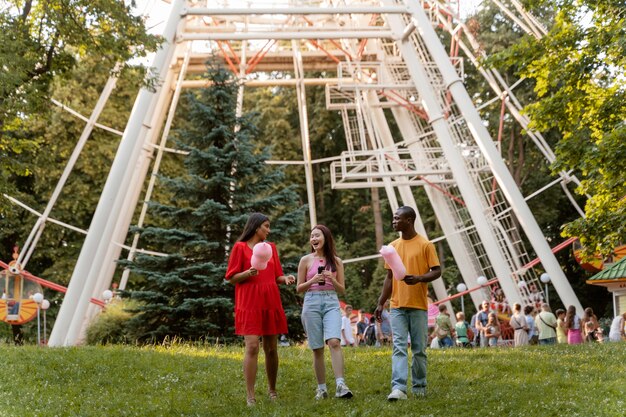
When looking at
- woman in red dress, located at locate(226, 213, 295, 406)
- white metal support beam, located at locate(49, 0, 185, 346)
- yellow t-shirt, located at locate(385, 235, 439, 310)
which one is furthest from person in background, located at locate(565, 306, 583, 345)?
woman in red dress, located at locate(226, 213, 295, 406)

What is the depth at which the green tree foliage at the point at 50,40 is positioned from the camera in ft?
55.1

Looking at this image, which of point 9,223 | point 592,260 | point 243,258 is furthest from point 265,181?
point 9,223

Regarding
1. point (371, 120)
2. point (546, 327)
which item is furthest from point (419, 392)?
point (371, 120)

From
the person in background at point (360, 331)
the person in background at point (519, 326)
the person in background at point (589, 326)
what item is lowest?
the person in background at point (519, 326)

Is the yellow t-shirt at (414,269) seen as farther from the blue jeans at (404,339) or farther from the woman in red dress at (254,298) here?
the woman in red dress at (254,298)

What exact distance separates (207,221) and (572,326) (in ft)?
23.3

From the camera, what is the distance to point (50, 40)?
58.4ft

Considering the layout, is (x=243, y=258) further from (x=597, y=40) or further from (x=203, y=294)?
(x=203, y=294)

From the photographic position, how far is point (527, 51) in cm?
1748

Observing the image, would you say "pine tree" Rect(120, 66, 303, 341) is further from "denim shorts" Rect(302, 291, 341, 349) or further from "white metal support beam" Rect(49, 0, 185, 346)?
"denim shorts" Rect(302, 291, 341, 349)

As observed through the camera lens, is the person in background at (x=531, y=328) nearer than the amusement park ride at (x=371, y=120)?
Yes

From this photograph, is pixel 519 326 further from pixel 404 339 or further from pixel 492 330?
pixel 404 339

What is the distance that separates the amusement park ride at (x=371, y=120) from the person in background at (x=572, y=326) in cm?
163

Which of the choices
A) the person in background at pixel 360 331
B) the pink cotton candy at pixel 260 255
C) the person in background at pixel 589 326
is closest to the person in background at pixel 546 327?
the person in background at pixel 589 326
